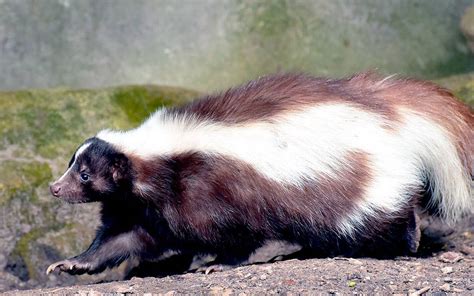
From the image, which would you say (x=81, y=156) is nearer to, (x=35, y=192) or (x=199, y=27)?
(x=35, y=192)

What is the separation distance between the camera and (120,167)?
17.6 ft

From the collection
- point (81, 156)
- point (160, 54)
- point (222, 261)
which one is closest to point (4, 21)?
point (160, 54)

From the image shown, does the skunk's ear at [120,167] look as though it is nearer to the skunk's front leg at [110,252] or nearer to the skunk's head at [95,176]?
the skunk's head at [95,176]

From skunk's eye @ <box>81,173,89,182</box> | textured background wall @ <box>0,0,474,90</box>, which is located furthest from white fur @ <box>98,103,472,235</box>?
textured background wall @ <box>0,0,474,90</box>

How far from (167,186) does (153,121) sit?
1.65 feet

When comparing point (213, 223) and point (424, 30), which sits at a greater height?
point (424, 30)

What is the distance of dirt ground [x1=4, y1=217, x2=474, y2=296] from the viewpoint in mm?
4406

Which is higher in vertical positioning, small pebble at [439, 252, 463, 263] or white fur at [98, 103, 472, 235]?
white fur at [98, 103, 472, 235]

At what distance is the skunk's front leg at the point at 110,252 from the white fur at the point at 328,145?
0.61m

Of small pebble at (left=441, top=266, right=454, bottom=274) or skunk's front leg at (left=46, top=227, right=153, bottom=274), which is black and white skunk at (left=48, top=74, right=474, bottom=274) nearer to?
skunk's front leg at (left=46, top=227, right=153, bottom=274)

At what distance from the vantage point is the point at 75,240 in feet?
21.3

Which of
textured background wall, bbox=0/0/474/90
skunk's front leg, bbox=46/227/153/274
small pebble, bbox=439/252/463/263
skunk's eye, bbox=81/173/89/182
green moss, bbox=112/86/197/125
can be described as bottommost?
small pebble, bbox=439/252/463/263

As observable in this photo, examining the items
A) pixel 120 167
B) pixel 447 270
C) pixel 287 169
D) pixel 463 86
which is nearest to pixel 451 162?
pixel 447 270

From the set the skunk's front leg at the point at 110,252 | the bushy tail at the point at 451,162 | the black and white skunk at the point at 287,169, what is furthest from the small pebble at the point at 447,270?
the skunk's front leg at the point at 110,252
